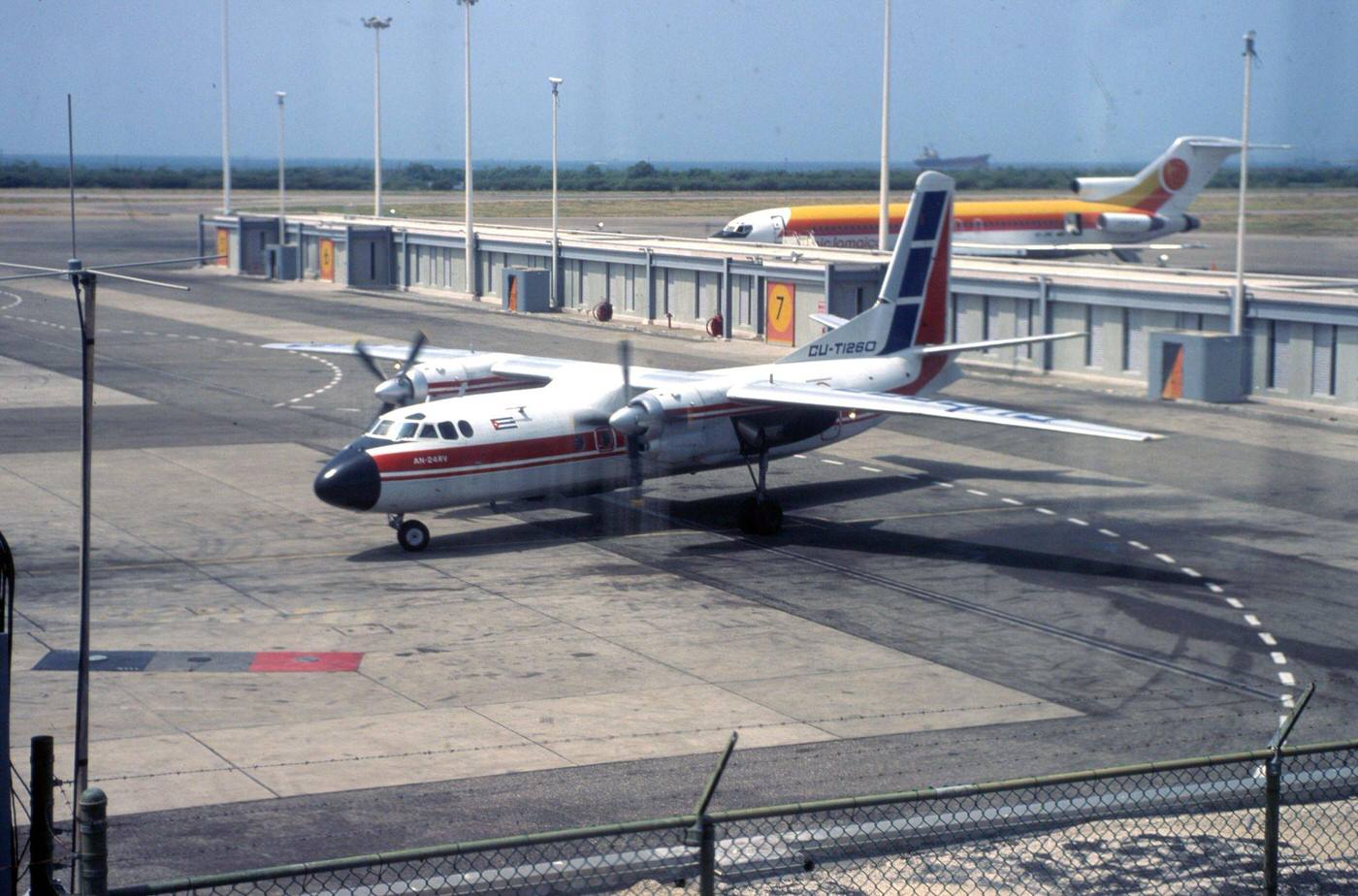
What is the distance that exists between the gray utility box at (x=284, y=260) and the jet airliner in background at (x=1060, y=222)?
2871 cm

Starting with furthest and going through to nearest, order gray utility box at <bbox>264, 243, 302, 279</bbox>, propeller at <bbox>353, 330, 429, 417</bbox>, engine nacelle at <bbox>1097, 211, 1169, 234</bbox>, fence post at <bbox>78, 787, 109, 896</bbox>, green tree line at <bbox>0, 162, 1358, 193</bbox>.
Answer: gray utility box at <bbox>264, 243, 302, 279</bbox> < engine nacelle at <bbox>1097, 211, 1169, 234</bbox> < green tree line at <bbox>0, 162, 1358, 193</bbox> < propeller at <bbox>353, 330, 429, 417</bbox> < fence post at <bbox>78, 787, 109, 896</bbox>

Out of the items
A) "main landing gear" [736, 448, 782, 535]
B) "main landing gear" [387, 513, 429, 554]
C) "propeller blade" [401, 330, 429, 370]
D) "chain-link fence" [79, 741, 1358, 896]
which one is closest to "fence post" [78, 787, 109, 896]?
"chain-link fence" [79, 741, 1358, 896]

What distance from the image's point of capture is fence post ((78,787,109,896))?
27.5ft

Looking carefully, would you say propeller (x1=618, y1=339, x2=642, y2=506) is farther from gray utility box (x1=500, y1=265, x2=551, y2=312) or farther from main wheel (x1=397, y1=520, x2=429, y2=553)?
gray utility box (x1=500, y1=265, x2=551, y2=312)

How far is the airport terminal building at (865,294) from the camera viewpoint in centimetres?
4591

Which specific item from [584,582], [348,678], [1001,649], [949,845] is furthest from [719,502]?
[949,845]

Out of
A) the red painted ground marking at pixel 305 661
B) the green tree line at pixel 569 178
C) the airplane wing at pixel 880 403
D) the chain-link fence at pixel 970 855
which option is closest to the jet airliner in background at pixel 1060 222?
the green tree line at pixel 569 178

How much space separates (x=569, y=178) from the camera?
316ft

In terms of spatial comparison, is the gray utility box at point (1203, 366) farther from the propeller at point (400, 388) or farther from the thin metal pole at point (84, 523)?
the thin metal pole at point (84, 523)

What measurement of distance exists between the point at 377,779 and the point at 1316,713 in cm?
1214

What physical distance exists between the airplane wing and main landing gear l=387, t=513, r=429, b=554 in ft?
21.8

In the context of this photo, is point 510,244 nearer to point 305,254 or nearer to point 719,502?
point 305,254

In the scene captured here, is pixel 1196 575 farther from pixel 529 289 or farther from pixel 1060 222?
pixel 1060 222

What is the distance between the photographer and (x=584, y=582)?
27016 millimetres
